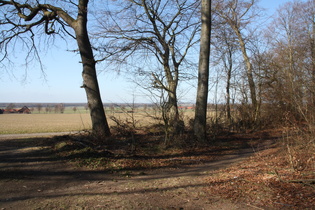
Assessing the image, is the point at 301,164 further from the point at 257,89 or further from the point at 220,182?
the point at 257,89

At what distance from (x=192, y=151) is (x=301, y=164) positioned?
4.16 meters

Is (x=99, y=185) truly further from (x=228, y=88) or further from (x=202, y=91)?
(x=228, y=88)

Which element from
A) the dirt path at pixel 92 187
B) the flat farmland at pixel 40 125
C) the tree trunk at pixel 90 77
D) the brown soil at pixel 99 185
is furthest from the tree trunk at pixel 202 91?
the flat farmland at pixel 40 125

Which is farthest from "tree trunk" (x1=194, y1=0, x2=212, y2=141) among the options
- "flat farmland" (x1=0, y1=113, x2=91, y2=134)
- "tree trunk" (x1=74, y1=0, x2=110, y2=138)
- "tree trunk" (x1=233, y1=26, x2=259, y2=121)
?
"tree trunk" (x1=233, y1=26, x2=259, y2=121)

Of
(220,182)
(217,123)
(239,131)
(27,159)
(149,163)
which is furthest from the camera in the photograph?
(239,131)

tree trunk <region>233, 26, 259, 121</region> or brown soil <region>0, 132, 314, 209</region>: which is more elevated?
tree trunk <region>233, 26, 259, 121</region>

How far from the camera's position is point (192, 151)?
9.11 m

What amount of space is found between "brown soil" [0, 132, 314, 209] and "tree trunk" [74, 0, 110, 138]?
2681 millimetres

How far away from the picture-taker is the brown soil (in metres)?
4.32

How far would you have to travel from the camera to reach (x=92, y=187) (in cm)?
527

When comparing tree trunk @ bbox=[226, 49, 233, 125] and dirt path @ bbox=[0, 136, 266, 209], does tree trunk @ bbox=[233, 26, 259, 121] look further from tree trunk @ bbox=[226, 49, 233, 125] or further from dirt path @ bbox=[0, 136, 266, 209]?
dirt path @ bbox=[0, 136, 266, 209]

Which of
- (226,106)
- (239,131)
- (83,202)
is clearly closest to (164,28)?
(226,106)

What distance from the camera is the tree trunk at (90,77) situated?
1010cm

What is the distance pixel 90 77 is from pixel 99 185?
5863mm
